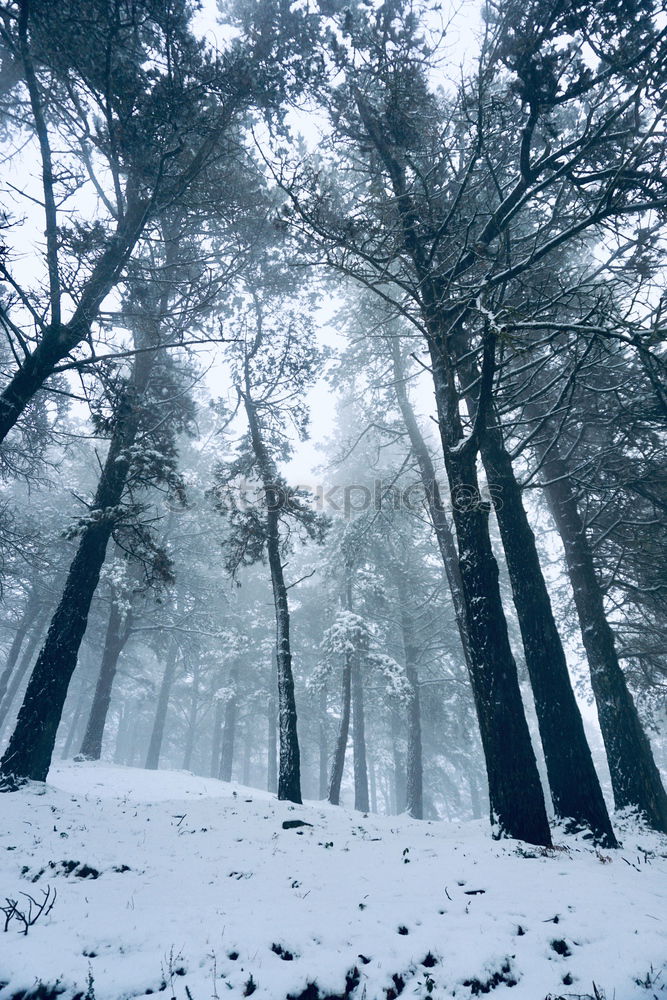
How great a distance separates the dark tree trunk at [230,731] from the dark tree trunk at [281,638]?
1571 centimetres

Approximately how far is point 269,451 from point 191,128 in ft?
23.0

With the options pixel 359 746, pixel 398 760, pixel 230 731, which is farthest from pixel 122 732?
pixel 359 746

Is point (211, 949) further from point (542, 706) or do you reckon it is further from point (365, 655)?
point (365, 655)

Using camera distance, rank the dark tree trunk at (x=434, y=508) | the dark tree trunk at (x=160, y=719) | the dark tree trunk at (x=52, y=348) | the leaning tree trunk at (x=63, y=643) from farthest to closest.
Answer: the dark tree trunk at (x=160, y=719), the dark tree trunk at (x=434, y=508), the leaning tree trunk at (x=63, y=643), the dark tree trunk at (x=52, y=348)

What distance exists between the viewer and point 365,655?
16984mm

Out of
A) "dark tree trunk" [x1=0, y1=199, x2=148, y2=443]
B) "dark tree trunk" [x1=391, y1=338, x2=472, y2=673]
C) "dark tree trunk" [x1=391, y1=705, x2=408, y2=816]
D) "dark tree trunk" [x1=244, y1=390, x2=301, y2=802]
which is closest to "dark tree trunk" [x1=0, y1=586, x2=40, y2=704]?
"dark tree trunk" [x1=244, y1=390, x2=301, y2=802]

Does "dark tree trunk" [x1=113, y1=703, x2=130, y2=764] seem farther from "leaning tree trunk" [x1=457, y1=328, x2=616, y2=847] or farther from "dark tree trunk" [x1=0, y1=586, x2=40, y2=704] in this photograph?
"leaning tree trunk" [x1=457, y1=328, x2=616, y2=847]

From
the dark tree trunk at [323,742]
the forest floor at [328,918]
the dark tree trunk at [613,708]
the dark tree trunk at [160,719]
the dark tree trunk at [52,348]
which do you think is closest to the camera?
the forest floor at [328,918]

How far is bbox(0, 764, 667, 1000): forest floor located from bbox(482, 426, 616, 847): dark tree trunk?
45 cm

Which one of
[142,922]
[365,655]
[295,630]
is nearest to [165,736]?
[295,630]

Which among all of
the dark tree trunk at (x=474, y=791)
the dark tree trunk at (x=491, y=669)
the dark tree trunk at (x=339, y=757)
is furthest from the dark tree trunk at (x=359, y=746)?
the dark tree trunk at (x=491, y=669)

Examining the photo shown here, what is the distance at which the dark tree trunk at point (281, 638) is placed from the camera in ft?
31.6

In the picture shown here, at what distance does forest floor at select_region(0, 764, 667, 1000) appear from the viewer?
2.36m

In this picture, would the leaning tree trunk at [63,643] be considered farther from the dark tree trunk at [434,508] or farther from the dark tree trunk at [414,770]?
the dark tree trunk at [414,770]
